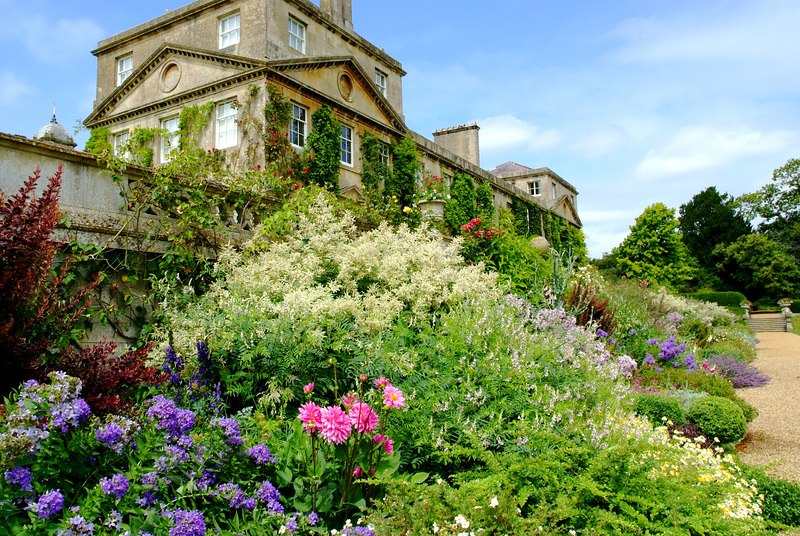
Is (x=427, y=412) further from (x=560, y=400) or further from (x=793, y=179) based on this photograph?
(x=793, y=179)

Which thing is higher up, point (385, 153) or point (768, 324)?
point (385, 153)

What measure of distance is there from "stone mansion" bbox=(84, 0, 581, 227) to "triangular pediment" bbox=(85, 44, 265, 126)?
3 centimetres

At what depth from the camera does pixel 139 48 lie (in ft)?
61.4

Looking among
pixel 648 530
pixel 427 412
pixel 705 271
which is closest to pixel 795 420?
pixel 648 530

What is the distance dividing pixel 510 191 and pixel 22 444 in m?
27.6

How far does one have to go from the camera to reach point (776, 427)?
680 centimetres

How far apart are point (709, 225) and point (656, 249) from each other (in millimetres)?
22620

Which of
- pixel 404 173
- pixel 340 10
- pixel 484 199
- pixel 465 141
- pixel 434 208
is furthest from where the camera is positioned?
pixel 465 141

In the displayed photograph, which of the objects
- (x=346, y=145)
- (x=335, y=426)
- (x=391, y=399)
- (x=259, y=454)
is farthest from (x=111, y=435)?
(x=346, y=145)

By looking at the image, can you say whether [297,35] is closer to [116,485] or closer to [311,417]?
[311,417]

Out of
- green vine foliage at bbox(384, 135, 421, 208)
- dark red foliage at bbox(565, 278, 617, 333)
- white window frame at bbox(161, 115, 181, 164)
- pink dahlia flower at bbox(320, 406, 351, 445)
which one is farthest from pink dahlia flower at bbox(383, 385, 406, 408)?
green vine foliage at bbox(384, 135, 421, 208)

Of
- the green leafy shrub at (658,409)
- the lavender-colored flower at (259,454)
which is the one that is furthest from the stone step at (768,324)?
the lavender-colored flower at (259,454)

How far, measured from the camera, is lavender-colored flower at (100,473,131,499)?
2.21 metres

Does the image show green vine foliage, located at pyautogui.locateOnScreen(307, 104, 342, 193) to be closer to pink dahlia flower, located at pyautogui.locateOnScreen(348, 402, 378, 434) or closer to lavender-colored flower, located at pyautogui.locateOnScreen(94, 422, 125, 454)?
pink dahlia flower, located at pyautogui.locateOnScreen(348, 402, 378, 434)
